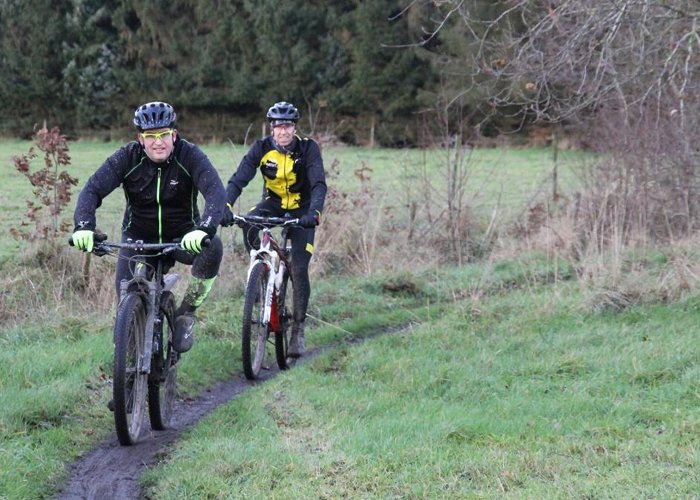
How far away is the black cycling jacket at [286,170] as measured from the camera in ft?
29.6

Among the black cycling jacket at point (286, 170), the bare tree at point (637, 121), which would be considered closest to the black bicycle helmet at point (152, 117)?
the black cycling jacket at point (286, 170)

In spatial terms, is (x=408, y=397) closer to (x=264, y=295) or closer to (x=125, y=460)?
Answer: (x=264, y=295)

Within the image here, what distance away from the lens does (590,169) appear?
50.7 feet

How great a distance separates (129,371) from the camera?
20.9ft

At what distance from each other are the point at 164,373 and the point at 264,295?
1.89m

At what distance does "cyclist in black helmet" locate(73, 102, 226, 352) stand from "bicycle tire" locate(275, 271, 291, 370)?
1.52 meters

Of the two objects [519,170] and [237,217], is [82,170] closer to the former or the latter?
[519,170]

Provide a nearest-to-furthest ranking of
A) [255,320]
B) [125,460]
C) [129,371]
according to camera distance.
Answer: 1. [125,460]
2. [129,371]
3. [255,320]

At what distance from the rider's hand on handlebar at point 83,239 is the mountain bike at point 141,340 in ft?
0.39

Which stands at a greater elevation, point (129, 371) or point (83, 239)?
point (83, 239)

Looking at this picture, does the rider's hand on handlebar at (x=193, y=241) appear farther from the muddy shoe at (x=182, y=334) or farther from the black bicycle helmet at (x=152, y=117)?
the muddy shoe at (x=182, y=334)

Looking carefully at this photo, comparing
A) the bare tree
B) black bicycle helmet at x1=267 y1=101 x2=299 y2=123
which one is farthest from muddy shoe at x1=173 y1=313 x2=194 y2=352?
the bare tree

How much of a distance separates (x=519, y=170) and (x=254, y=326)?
19.8 m

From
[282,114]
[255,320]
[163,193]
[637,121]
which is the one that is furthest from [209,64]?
[163,193]
